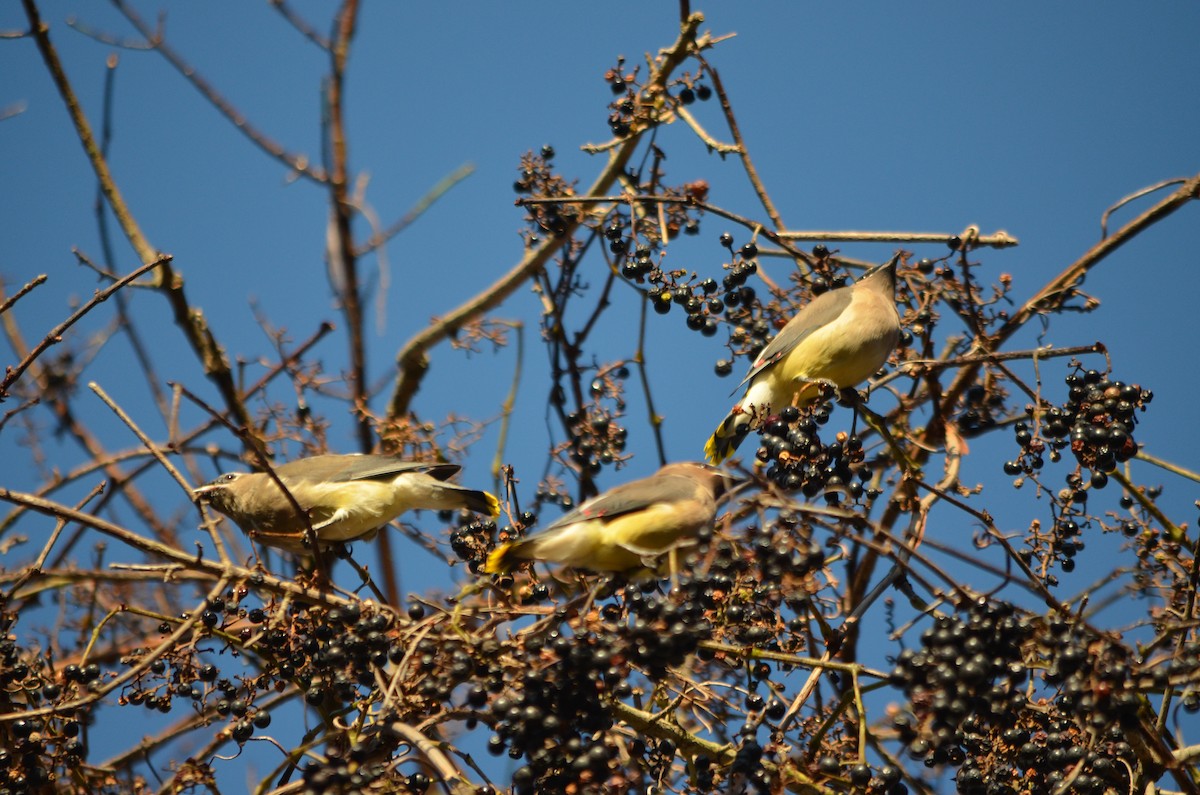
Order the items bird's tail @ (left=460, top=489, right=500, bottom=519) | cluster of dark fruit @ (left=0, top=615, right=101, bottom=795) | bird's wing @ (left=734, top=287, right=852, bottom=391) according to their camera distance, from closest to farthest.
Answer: cluster of dark fruit @ (left=0, top=615, right=101, bottom=795) < bird's wing @ (left=734, top=287, right=852, bottom=391) < bird's tail @ (left=460, top=489, right=500, bottom=519)

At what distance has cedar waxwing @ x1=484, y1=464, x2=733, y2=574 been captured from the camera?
4.04m

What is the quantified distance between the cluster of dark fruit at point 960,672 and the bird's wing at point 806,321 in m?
2.03

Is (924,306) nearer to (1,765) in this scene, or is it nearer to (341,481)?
(341,481)

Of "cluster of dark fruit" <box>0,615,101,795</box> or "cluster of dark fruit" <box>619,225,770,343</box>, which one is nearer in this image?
"cluster of dark fruit" <box>0,615,101,795</box>

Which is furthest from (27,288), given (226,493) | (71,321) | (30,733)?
(226,493)

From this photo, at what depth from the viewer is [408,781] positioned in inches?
131

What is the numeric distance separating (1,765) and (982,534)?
3.00m

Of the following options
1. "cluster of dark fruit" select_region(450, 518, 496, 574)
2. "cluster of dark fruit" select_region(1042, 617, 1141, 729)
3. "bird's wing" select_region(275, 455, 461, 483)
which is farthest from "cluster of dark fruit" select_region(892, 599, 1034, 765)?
"bird's wing" select_region(275, 455, 461, 483)

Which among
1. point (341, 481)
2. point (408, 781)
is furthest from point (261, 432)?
point (408, 781)

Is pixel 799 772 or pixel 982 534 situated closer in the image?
pixel 799 772

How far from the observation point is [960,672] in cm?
288

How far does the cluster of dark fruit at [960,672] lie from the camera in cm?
285

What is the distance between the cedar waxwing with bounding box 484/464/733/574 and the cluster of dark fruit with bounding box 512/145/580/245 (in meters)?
1.20

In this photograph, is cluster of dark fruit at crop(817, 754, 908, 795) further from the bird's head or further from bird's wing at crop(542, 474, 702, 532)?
the bird's head
